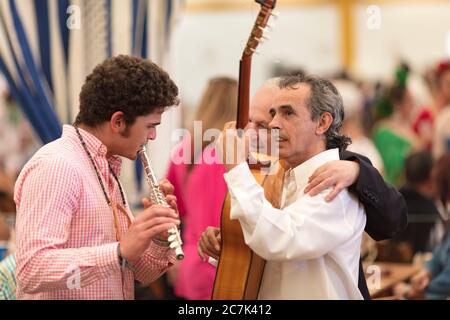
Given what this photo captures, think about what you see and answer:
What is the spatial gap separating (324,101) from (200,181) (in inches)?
63.2

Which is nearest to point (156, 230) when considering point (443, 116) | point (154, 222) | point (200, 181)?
point (154, 222)

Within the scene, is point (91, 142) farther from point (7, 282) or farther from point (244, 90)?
point (7, 282)

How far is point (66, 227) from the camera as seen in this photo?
2496mm

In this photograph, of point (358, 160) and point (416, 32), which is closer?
point (358, 160)

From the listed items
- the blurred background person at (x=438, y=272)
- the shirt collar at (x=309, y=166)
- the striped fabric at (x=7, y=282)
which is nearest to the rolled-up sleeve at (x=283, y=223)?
the shirt collar at (x=309, y=166)

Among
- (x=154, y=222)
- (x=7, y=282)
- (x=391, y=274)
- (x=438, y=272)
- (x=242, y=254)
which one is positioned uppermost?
(x=154, y=222)

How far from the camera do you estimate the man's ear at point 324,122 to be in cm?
256

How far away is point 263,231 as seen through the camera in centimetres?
230

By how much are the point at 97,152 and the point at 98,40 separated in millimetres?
2493

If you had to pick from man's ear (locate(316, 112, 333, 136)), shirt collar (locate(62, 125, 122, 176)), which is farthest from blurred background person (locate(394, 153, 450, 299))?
shirt collar (locate(62, 125, 122, 176))

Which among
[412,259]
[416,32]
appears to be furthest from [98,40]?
[416,32]

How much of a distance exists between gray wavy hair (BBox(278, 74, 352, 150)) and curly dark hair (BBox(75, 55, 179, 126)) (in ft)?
1.15

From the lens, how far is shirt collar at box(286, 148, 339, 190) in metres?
2.55

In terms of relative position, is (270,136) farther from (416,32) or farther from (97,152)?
(416,32)
